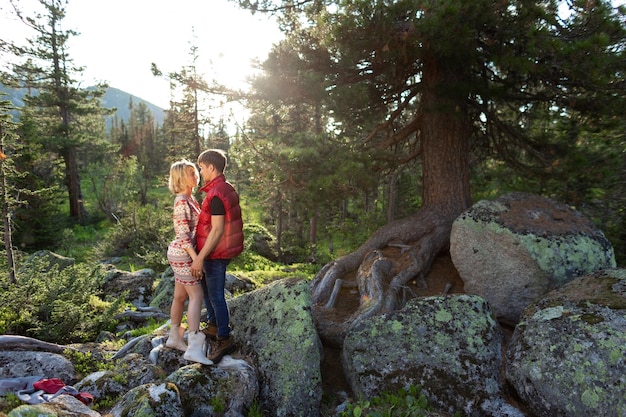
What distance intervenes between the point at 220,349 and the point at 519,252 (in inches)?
200

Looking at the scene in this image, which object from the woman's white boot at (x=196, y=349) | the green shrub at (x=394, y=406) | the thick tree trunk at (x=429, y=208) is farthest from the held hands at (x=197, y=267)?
the thick tree trunk at (x=429, y=208)

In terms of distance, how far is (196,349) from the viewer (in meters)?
4.57

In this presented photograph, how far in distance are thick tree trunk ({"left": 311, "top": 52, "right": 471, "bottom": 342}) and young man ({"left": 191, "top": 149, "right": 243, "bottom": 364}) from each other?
279cm

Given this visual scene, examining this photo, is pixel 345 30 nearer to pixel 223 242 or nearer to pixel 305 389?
pixel 223 242

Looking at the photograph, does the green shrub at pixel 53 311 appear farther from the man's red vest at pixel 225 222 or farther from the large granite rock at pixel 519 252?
the large granite rock at pixel 519 252

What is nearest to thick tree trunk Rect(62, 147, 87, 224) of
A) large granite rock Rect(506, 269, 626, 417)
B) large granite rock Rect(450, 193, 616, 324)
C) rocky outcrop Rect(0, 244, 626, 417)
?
rocky outcrop Rect(0, 244, 626, 417)

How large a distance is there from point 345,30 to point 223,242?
14.9 ft

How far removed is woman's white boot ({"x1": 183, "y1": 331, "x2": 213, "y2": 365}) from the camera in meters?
4.50

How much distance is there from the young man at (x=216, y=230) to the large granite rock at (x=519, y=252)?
4.35 metres

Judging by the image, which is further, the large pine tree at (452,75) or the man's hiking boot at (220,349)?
the large pine tree at (452,75)

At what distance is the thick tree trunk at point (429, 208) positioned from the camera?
7250 millimetres

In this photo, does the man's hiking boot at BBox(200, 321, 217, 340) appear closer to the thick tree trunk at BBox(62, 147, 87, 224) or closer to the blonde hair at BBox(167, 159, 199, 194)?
the blonde hair at BBox(167, 159, 199, 194)

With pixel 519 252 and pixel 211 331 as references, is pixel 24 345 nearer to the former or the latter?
pixel 211 331

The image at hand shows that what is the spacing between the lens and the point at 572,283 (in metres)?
5.47
